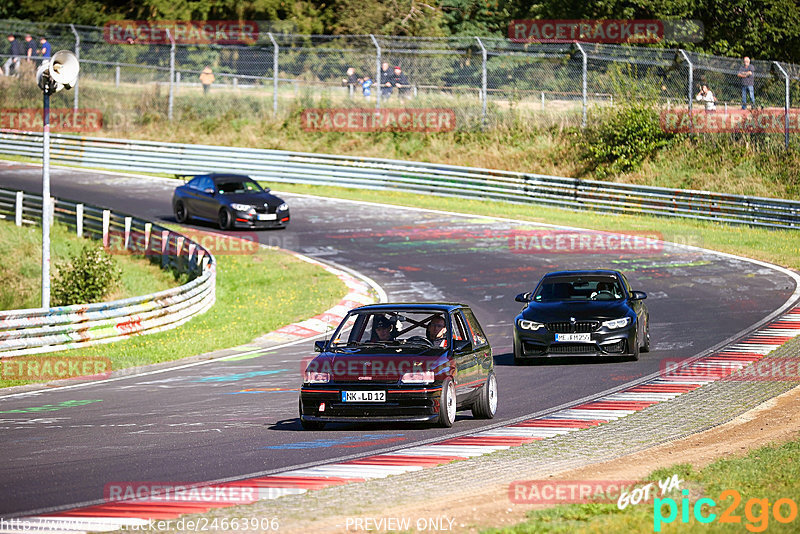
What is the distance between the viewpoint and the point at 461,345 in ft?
39.4

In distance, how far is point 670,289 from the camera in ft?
77.5

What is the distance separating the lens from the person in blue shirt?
4106cm

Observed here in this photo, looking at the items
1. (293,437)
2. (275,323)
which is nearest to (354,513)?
(293,437)

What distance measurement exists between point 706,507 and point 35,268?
2391 centimetres

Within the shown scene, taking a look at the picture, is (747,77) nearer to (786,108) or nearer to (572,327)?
(786,108)

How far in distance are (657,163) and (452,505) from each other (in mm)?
31794

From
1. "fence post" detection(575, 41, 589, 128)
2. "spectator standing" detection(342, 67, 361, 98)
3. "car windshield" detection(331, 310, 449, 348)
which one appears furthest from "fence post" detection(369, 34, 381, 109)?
"car windshield" detection(331, 310, 449, 348)

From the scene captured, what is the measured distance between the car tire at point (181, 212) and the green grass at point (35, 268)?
3255 mm

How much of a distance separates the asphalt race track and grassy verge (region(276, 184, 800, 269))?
4.77 ft

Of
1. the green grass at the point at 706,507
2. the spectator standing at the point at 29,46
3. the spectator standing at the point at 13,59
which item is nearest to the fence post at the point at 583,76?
the spectator standing at the point at 29,46

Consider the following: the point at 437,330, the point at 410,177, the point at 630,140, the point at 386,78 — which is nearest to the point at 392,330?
the point at 437,330

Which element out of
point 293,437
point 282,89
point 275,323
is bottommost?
point 275,323

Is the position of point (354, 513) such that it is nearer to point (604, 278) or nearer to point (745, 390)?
point (745, 390)

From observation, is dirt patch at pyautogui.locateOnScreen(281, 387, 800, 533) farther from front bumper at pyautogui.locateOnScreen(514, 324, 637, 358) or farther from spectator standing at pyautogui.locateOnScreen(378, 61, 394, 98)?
spectator standing at pyautogui.locateOnScreen(378, 61, 394, 98)
